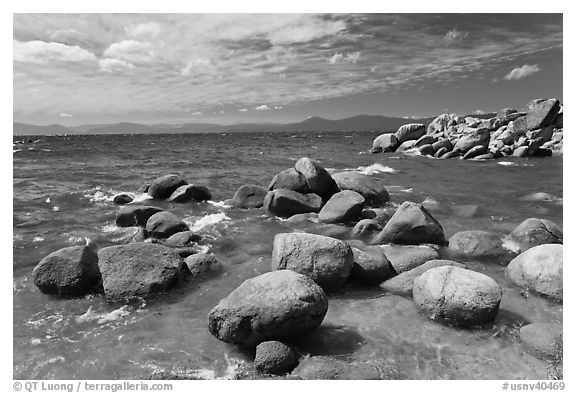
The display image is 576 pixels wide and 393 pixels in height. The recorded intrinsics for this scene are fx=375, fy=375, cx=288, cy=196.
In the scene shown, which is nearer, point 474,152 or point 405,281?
point 405,281

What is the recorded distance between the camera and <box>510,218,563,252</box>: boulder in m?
11.1

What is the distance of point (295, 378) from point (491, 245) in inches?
312

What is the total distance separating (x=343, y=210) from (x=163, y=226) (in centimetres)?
632

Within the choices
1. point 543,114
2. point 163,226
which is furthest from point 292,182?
point 543,114

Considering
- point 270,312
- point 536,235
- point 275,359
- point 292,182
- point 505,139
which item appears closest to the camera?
point 275,359

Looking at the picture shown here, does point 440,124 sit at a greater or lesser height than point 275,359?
greater

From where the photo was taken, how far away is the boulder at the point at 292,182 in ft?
54.4

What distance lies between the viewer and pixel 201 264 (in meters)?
9.65

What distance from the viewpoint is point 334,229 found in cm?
1308

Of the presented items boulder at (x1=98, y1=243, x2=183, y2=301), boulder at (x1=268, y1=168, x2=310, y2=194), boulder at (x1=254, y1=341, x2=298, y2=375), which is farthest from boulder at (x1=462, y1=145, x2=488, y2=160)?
boulder at (x1=254, y1=341, x2=298, y2=375)

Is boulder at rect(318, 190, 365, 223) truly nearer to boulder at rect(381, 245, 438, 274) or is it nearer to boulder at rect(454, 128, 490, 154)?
boulder at rect(381, 245, 438, 274)

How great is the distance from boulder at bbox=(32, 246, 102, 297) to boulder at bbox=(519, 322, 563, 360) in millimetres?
8988

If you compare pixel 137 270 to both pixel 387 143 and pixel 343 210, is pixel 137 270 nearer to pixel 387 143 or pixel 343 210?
pixel 343 210

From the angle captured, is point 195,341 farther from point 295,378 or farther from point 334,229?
point 334,229
